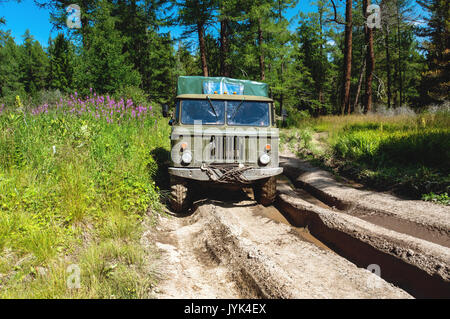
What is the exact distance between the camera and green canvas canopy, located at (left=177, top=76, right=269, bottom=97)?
663 cm

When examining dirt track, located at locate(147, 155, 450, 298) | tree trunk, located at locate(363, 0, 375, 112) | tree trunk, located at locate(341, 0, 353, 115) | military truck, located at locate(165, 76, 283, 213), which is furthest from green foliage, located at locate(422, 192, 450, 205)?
tree trunk, located at locate(341, 0, 353, 115)

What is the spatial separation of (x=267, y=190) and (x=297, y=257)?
2424mm

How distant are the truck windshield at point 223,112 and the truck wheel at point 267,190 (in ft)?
4.22

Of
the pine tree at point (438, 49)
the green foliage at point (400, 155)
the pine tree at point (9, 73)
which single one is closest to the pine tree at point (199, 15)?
the green foliage at point (400, 155)

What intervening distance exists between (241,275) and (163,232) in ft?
6.38

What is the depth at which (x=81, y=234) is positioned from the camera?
341 cm

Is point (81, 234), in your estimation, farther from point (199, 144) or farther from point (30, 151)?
point (199, 144)

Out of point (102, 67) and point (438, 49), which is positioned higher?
point (438, 49)

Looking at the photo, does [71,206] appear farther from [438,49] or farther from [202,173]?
[438,49]

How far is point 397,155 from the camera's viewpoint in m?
7.53

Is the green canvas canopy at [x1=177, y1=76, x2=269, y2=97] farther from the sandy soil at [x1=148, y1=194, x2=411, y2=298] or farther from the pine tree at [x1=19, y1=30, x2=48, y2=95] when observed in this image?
the pine tree at [x1=19, y1=30, x2=48, y2=95]

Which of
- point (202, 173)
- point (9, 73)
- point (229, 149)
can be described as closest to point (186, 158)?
point (202, 173)
